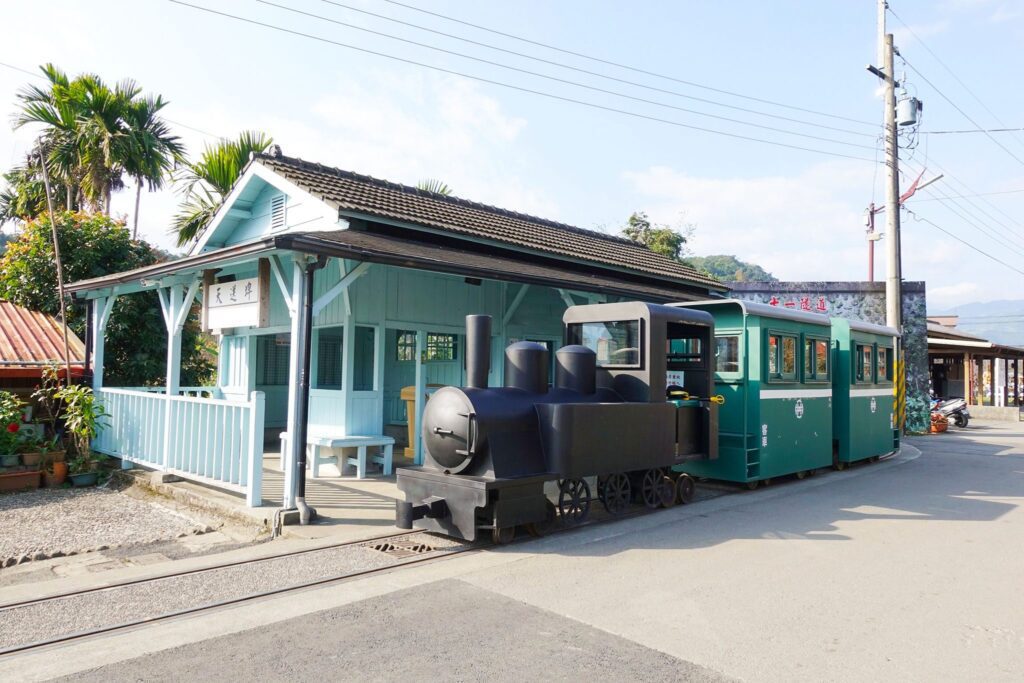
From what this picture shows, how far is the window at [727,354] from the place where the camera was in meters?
9.32

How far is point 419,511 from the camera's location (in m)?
6.04

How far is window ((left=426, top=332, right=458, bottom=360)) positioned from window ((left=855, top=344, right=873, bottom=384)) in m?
6.73

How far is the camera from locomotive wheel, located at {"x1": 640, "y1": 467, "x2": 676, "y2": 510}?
25.1ft

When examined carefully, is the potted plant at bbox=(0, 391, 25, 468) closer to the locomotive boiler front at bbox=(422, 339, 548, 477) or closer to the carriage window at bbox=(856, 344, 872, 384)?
the locomotive boiler front at bbox=(422, 339, 548, 477)

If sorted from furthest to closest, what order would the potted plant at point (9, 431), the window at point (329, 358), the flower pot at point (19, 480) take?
the window at point (329, 358) → the potted plant at point (9, 431) → the flower pot at point (19, 480)

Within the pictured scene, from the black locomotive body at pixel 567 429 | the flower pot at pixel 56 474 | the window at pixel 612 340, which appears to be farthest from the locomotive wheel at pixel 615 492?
the flower pot at pixel 56 474

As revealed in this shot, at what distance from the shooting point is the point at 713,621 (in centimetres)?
437

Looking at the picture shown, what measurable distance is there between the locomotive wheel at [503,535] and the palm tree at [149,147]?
44.1 feet

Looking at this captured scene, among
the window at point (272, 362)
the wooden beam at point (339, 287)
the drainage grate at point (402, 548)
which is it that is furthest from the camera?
the window at point (272, 362)

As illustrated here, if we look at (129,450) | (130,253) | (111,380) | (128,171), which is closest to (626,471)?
(129,450)

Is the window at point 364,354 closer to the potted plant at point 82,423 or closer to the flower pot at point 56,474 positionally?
Result: the potted plant at point 82,423

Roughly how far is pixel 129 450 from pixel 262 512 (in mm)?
3940

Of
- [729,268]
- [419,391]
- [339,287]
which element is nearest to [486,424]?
[339,287]

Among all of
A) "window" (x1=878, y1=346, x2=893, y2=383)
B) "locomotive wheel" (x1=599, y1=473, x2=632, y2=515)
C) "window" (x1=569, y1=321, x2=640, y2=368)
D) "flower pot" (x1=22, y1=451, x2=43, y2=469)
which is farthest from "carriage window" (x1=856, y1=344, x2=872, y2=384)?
"flower pot" (x1=22, y1=451, x2=43, y2=469)
